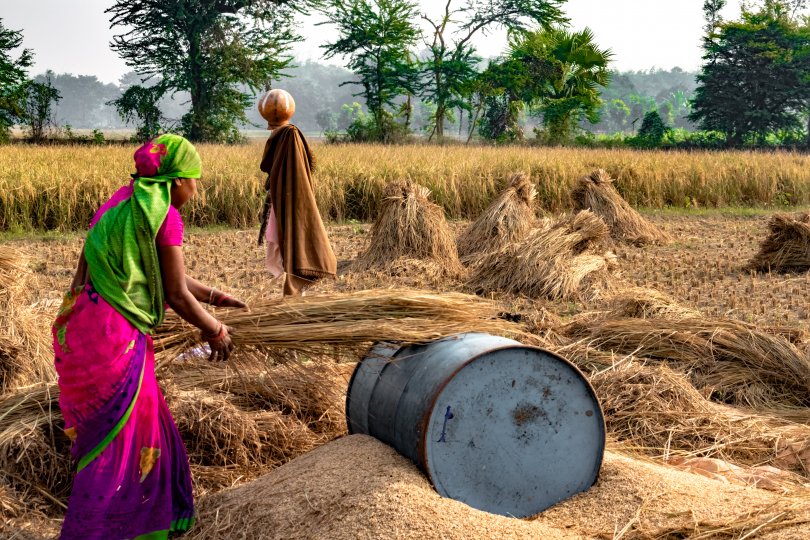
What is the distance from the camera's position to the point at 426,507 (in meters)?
2.65

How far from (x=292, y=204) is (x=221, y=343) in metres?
2.43

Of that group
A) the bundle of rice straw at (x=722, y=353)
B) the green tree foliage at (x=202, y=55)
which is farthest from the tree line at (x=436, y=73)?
the bundle of rice straw at (x=722, y=353)

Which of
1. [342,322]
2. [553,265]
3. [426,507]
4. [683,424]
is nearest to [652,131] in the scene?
[553,265]

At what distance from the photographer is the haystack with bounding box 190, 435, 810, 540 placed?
2602 millimetres

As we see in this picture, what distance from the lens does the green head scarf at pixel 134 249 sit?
104 inches

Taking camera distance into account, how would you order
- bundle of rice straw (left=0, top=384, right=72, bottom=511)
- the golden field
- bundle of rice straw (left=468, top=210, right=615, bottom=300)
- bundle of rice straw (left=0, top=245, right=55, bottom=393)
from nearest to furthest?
bundle of rice straw (left=0, top=384, right=72, bottom=511)
bundle of rice straw (left=0, top=245, right=55, bottom=393)
bundle of rice straw (left=468, top=210, right=615, bottom=300)
the golden field

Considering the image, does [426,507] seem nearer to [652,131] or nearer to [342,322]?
[342,322]

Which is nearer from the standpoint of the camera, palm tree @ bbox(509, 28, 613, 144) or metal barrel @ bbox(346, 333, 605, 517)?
metal barrel @ bbox(346, 333, 605, 517)

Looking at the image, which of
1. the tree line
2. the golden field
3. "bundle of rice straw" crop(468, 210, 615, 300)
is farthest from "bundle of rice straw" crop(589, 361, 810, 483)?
the tree line

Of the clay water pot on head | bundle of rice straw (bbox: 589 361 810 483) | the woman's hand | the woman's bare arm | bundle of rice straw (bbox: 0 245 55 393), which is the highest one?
the clay water pot on head

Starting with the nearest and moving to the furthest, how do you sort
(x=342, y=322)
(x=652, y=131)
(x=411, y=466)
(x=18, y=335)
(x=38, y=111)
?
(x=411, y=466) < (x=342, y=322) < (x=18, y=335) < (x=38, y=111) < (x=652, y=131)

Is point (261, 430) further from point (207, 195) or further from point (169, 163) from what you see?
point (207, 195)

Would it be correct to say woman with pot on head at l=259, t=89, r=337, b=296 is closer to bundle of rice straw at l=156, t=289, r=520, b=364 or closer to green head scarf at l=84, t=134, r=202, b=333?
A: bundle of rice straw at l=156, t=289, r=520, b=364

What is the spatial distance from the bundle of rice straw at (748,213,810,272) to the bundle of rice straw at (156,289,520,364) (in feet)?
20.8
